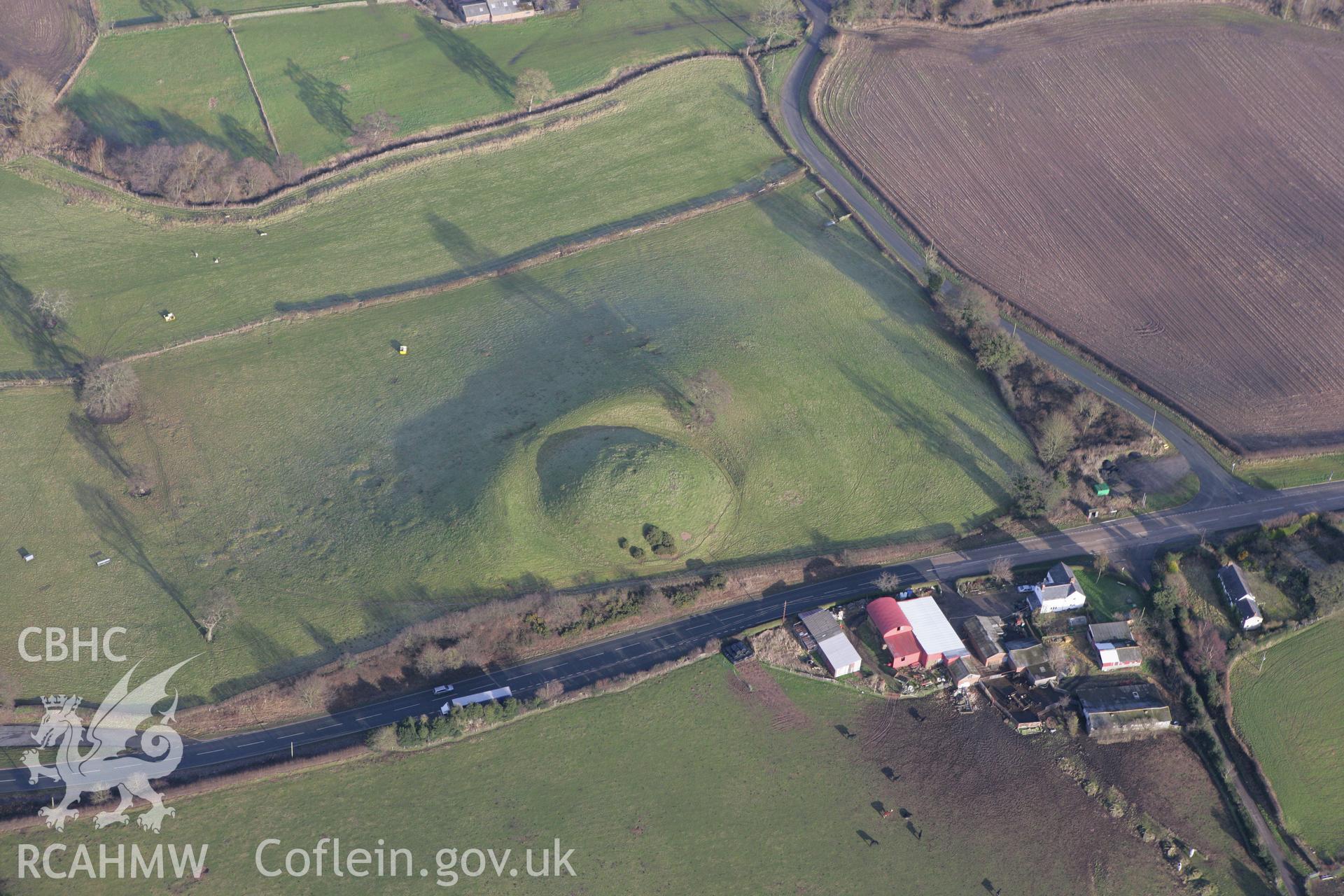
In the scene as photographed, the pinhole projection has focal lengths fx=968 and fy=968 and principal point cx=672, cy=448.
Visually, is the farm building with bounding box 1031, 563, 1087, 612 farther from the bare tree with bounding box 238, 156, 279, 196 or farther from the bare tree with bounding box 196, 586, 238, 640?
the bare tree with bounding box 238, 156, 279, 196

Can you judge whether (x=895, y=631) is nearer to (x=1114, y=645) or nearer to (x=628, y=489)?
(x=1114, y=645)

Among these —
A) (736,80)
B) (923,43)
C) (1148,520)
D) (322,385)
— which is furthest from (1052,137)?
(322,385)

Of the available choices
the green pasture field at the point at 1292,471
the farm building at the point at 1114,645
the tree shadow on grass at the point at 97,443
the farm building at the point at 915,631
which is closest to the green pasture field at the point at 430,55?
the tree shadow on grass at the point at 97,443

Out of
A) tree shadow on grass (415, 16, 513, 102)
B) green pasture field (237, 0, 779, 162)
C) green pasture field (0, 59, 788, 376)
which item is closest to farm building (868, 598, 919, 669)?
green pasture field (0, 59, 788, 376)

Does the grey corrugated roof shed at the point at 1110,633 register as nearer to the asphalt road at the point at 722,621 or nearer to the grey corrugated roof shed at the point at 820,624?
the asphalt road at the point at 722,621

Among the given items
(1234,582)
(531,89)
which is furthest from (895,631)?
(531,89)

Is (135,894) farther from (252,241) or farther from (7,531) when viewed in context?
(252,241)
